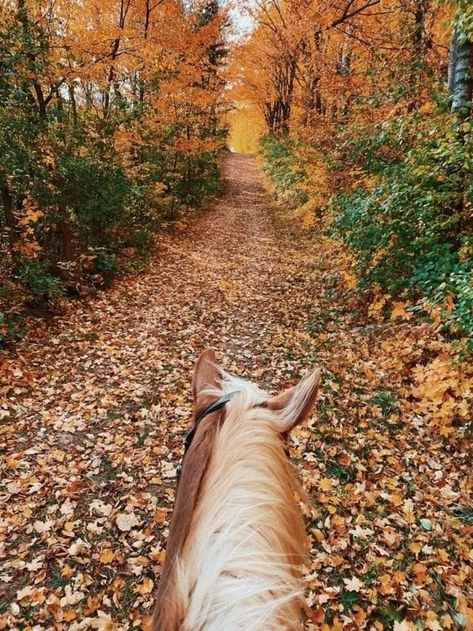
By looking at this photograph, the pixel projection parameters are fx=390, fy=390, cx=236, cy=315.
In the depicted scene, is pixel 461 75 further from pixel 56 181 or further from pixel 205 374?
pixel 56 181

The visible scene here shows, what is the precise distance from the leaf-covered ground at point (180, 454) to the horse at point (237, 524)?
7.77 feet

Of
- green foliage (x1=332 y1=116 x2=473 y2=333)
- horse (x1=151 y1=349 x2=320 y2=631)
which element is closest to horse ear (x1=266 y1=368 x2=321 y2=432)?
horse (x1=151 y1=349 x2=320 y2=631)

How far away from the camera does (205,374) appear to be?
66.4 inches

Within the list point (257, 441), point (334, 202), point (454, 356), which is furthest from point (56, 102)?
point (257, 441)

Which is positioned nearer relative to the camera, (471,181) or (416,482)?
(416,482)

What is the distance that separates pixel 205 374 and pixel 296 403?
443 millimetres

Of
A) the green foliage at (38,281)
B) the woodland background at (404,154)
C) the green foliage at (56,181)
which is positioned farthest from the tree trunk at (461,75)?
the green foliage at (38,281)

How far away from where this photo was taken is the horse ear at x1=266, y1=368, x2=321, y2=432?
1378mm

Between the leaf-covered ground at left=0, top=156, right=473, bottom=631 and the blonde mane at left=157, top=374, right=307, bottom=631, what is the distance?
2392 millimetres

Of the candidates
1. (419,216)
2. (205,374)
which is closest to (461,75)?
(419,216)

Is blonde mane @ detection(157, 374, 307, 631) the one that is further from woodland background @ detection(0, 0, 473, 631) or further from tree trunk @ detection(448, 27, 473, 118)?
tree trunk @ detection(448, 27, 473, 118)

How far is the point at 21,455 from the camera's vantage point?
4355 mm

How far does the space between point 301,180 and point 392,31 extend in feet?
19.2

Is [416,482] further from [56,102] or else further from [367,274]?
[56,102]
